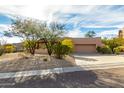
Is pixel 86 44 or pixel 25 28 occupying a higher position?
pixel 25 28

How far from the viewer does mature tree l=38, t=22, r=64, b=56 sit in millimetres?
16547

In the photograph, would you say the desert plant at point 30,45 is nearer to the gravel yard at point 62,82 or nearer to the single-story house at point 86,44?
the gravel yard at point 62,82

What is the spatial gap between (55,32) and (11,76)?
27.7 ft

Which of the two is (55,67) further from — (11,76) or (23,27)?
(23,27)

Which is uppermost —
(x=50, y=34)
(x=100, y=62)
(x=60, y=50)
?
(x=50, y=34)

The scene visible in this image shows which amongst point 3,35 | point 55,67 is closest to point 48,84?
point 55,67

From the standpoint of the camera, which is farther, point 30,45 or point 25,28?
point 30,45

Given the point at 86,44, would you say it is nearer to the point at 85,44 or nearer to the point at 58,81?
the point at 85,44

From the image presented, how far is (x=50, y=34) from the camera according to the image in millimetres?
16922

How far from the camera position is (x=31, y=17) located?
51.6 feet

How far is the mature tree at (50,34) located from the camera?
Answer: 1655 cm

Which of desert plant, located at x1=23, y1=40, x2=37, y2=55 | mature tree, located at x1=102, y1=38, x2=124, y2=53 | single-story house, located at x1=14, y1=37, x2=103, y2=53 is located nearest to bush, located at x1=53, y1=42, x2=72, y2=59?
desert plant, located at x1=23, y1=40, x2=37, y2=55

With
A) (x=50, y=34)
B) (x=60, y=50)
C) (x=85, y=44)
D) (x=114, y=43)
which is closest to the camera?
(x=60, y=50)

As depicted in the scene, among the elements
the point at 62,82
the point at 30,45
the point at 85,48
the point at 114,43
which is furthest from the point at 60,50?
the point at 114,43
